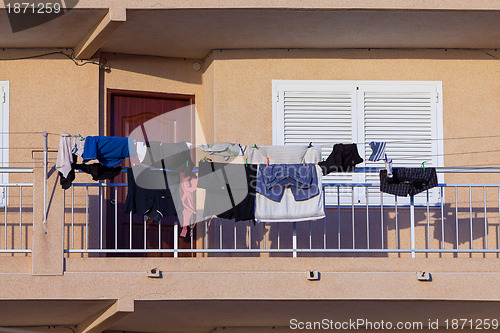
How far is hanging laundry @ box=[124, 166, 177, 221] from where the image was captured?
35.8 ft

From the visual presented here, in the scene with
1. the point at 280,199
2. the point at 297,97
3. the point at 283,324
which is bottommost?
the point at 283,324

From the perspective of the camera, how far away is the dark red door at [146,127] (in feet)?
42.1

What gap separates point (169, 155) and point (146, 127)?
2253mm

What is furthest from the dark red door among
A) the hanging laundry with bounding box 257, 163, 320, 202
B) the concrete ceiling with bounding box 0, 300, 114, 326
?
the hanging laundry with bounding box 257, 163, 320, 202

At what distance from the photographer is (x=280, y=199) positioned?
1102cm

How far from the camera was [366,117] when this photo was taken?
12867mm

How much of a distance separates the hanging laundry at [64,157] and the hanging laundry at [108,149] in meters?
0.19

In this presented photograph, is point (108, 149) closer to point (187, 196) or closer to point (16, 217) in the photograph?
point (187, 196)

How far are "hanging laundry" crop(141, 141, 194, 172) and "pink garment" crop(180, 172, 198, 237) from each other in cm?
10

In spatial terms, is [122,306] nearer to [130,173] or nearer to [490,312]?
[130,173]

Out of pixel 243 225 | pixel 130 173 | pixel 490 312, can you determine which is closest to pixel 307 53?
pixel 243 225

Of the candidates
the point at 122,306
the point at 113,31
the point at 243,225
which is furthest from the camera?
the point at 243,225

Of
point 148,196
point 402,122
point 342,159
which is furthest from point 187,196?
point 402,122

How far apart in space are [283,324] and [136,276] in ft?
9.51
